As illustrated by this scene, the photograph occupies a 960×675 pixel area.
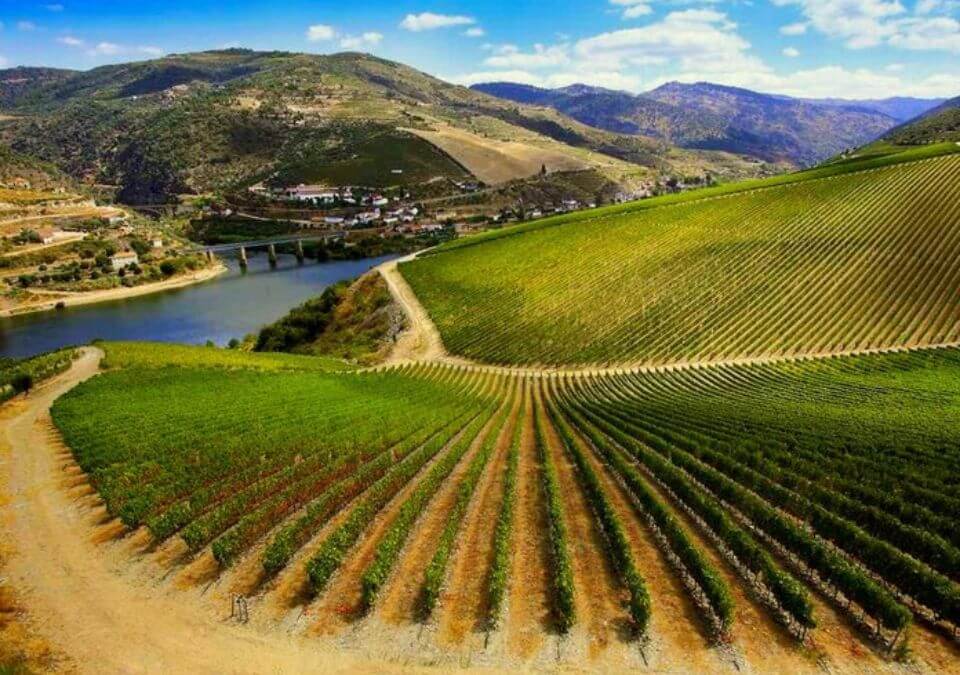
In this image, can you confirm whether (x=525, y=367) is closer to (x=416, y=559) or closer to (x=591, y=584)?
(x=416, y=559)

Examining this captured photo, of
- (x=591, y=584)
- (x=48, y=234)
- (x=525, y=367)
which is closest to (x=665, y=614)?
(x=591, y=584)

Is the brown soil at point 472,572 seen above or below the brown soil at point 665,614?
above

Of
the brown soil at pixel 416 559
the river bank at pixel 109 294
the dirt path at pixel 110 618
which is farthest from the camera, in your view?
the river bank at pixel 109 294

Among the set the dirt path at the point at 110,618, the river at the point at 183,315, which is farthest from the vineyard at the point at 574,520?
the river at the point at 183,315

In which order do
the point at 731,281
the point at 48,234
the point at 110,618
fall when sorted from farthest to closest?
the point at 48,234, the point at 731,281, the point at 110,618

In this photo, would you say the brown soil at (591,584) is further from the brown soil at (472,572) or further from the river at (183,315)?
the river at (183,315)

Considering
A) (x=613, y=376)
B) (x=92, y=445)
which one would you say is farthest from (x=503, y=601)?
(x=613, y=376)

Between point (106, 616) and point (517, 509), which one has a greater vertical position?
point (106, 616)

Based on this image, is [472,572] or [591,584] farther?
[472,572]
